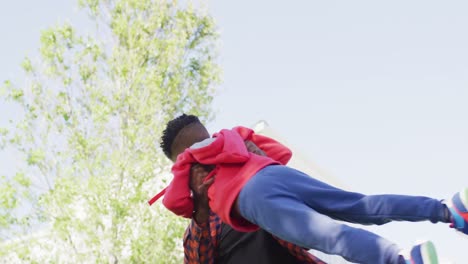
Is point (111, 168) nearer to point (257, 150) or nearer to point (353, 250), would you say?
point (257, 150)

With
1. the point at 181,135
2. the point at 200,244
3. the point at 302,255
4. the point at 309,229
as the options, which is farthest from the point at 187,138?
the point at 309,229

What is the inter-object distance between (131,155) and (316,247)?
5366 mm

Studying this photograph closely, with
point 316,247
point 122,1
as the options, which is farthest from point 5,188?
point 316,247

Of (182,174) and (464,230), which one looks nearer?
(464,230)

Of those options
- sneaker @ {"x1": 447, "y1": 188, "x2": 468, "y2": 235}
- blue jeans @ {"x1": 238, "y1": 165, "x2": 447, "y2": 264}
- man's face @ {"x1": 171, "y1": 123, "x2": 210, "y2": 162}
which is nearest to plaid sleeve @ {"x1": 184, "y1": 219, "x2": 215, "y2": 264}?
man's face @ {"x1": 171, "y1": 123, "x2": 210, "y2": 162}

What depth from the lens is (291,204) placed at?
1.68 metres

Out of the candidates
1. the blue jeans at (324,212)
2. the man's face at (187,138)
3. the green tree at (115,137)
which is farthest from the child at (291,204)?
the green tree at (115,137)

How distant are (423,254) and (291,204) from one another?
42 centimetres

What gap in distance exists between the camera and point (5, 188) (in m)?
6.39

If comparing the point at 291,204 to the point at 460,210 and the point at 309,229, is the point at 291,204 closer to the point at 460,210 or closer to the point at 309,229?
the point at 309,229

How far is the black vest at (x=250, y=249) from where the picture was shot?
2008mm

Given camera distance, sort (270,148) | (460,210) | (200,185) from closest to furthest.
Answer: (460,210) → (200,185) → (270,148)

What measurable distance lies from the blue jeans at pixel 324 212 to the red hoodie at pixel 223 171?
0.05 m

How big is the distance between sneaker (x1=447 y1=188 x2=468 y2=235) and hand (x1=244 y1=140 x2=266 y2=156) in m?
0.65
